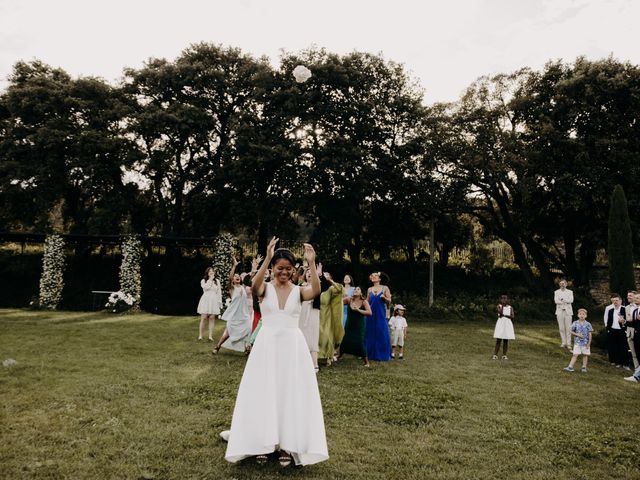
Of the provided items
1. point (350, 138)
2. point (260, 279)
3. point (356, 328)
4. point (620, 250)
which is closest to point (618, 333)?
point (620, 250)

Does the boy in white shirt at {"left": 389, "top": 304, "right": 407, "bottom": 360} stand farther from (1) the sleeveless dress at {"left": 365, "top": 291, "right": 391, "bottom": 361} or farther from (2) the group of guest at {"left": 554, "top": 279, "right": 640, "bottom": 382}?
(2) the group of guest at {"left": 554, "top": 279, "right": 640, "bottom": 382}

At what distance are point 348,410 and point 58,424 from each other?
149 inches

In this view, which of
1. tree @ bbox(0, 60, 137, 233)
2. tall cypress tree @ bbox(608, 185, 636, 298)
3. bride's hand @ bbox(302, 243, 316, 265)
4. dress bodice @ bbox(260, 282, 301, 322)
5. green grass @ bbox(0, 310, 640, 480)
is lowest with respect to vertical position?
green grass @ bbox(0, 310, 640, 480)

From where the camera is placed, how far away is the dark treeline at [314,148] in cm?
2383

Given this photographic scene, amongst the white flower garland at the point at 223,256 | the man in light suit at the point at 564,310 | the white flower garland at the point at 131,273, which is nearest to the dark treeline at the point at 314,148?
the white flower garland at the point at 223,256

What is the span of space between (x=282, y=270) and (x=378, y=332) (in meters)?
7.22

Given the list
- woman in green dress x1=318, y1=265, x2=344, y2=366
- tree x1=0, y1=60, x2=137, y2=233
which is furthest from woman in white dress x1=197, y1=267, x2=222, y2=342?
Answer: tree x1=0, y1=60, x2=137, y2=233

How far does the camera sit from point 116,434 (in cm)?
550

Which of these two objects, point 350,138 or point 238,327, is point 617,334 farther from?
point 350,138

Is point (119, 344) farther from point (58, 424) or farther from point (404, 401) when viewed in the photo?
point (404, 401)

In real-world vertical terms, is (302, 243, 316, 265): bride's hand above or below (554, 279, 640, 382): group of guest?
above

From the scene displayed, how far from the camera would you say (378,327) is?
38.4ft

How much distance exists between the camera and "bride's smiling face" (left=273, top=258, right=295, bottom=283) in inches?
195

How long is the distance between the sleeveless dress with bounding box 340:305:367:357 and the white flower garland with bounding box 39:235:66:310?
18.8 metres
